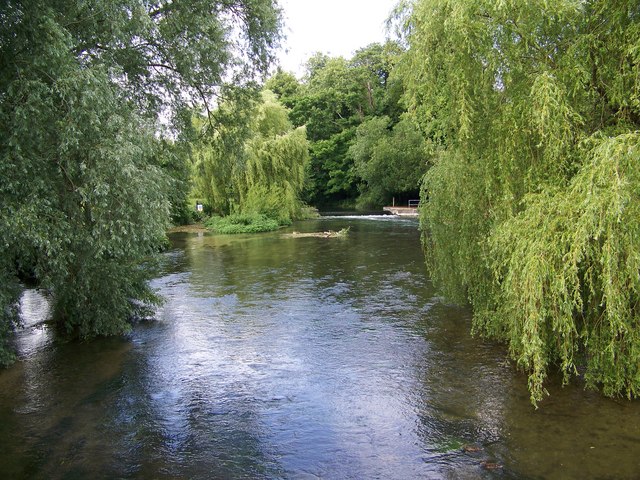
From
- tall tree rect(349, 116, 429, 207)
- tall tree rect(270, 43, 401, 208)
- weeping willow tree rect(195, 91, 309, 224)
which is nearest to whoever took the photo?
weeping willow tree rect(195, 91, 309, 224)

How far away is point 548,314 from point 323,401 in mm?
3551

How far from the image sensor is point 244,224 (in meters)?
35.0

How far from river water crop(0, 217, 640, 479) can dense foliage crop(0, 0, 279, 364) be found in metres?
1.78

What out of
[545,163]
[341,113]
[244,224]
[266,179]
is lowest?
[244,224]

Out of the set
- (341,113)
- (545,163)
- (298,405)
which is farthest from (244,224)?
(341,113)

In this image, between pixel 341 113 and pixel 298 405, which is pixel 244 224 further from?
pixel 341 113

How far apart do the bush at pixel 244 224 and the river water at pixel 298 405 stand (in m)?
19.9

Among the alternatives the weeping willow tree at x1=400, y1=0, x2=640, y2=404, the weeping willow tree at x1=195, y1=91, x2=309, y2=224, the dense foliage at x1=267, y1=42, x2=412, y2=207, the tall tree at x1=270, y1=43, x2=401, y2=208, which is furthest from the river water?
the tall tree at x1=270, y1=43, x2=401, y2=208

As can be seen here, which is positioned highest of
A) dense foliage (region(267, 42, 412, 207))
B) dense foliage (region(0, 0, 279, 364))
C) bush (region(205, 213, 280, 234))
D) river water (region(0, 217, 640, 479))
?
dense foliage (region(267, 42, 412, 207))

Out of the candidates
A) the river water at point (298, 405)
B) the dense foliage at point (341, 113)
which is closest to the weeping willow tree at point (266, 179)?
the dense foliage at point (341, 113)

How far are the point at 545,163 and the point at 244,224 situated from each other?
2841cm

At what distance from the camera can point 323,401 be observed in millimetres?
8094

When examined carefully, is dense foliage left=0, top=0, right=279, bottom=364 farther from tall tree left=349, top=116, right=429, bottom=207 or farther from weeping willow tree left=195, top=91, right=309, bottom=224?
tall tree left=349, top=116, right=429, bottom=207

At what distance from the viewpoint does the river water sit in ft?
20.7
